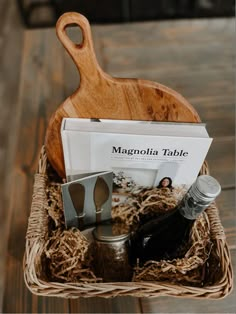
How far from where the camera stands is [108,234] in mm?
489

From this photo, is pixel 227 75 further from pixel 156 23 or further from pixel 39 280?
pixel 39 280

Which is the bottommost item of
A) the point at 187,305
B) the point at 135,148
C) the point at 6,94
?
the point at 187,305

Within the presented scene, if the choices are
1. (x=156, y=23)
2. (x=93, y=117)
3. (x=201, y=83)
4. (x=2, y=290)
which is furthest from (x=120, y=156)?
(x=156, y=23)

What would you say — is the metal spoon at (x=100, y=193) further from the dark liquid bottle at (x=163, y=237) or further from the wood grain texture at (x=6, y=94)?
the wood grain texture at (x=6, y=94)

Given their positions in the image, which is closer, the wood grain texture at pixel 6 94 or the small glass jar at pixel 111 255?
the small glass jar at pixel 111 255

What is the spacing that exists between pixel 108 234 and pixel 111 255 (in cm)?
3

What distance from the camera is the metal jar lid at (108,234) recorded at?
0.47 meters

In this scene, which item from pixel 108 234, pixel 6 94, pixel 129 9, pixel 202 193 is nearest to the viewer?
pixel 202 193

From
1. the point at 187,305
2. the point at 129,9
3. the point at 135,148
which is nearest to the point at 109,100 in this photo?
the point at 135,148

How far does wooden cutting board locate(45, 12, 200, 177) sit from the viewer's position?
0.46 meters

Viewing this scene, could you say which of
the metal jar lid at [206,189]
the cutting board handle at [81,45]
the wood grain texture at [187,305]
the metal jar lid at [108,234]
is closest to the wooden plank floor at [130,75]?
the wood grain texture at [187,305]

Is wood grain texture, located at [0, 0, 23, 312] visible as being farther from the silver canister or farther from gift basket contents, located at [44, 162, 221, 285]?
the silver canister

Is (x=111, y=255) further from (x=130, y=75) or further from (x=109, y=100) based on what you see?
(x=130, y=75)

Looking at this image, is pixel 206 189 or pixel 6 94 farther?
pixel 6 94
